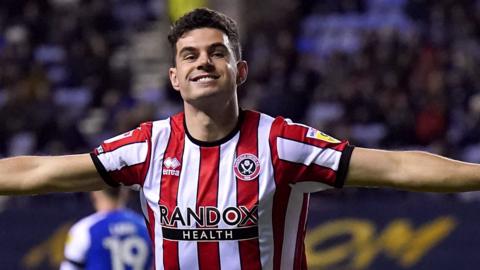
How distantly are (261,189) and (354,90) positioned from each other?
9181mm

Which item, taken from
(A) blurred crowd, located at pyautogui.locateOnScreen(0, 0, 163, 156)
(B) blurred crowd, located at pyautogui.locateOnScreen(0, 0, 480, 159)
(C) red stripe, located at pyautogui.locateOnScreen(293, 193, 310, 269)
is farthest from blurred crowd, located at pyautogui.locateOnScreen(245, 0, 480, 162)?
(C) red stripe, located at pyautogui.locateOnScreen(293, 193, 310, 269)

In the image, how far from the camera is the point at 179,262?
446cm

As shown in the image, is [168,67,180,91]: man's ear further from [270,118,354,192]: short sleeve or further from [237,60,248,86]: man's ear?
[270,118,354,192]: short sleeve

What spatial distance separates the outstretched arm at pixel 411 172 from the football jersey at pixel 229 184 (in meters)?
0.06

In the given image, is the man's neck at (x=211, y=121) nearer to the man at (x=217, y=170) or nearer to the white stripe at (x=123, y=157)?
the man at (x=217, y=170)

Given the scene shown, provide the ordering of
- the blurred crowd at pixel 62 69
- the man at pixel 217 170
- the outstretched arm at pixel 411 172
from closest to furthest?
the outstretched arm at pixel 411 172, the man at pixel 217 170, the blurred crowd at pixel 62 69

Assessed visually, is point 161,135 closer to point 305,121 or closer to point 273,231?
point 273,231

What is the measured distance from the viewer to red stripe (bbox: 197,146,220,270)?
4.43 meters

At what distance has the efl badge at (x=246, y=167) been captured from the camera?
446cm

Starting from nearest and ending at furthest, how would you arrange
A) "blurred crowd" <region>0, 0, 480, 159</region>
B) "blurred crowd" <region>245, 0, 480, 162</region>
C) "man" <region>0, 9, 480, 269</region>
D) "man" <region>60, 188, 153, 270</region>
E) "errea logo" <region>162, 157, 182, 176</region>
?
"man" <region>0, 9, 480, 269</region> → "errea logo" <region>162, 157, 182, 176</region> → "man" <region>60, 188, 153, 270</region> → "blurred crowd" <region>245, 0, 480, 162</region> → "blurred crowd" <region>0, 0, 480, 159</region>

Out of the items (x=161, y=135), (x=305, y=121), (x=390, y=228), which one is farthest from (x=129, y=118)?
(x=161, y=135)

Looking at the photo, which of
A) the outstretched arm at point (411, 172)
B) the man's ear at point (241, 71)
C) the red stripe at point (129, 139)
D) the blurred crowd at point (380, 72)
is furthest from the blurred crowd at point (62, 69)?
the outstretched arm at point (411, 172)

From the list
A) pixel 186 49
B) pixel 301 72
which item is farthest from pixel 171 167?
pixel 301 72

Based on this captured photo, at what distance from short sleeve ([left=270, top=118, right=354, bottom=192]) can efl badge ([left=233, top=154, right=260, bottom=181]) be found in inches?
2.8
